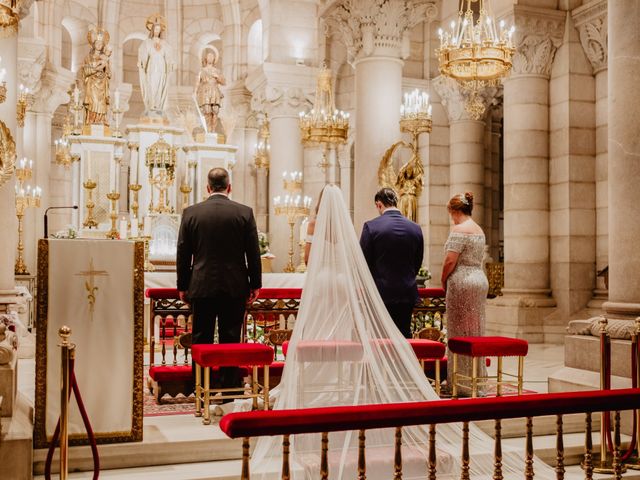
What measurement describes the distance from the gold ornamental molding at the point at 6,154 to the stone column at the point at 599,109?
9.29 m

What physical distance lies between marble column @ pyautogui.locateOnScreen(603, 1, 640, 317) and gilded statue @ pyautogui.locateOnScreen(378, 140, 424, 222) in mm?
4780

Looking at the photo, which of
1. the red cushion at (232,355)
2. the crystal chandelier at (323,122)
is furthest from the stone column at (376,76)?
the red cushion at (232,355)

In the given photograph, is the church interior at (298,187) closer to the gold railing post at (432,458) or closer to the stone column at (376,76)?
the stone column at (376,76)

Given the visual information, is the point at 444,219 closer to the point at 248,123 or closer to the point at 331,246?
the point at 248,123

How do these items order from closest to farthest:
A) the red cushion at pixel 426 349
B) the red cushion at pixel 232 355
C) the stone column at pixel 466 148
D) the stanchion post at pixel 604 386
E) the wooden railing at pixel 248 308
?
1. the stanchion post at pixel 604 386
2. the red cushion at pixel 232 355
3. the red cushion at pixel 426 349
4. the wooden railing at pixel 248 308
5. the stone column at pixel 466 148

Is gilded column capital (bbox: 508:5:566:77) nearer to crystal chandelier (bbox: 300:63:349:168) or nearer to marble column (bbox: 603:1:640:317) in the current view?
crystal chandelier (bbox: 300:63:349:168)

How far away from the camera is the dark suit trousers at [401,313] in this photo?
6.85 meters

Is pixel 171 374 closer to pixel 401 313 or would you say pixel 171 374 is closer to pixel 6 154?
pixel 401 313

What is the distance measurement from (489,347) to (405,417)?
3297 mm

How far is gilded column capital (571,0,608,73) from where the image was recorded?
12766mm

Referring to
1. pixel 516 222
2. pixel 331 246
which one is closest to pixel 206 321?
pixel 331 246

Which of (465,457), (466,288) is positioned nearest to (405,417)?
(465,457)

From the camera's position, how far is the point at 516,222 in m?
13.7

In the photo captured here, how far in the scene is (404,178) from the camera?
41.8ft
